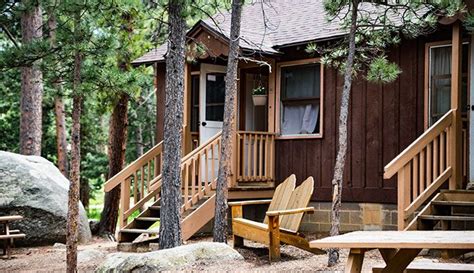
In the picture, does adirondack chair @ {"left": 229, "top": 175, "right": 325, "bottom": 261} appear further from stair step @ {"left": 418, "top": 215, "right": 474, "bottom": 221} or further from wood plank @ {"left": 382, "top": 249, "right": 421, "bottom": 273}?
wood plank @ {"left": 382, "top": 249, "right": 421, "bottom": 273}

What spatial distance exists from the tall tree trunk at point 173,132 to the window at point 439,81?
3.70 meters

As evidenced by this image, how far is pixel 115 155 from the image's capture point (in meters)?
13.4

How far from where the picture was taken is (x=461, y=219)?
8000mm

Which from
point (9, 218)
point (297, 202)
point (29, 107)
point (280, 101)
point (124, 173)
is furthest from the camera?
point (29, 107)

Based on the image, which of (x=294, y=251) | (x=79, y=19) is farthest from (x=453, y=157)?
(x=79, y=19)

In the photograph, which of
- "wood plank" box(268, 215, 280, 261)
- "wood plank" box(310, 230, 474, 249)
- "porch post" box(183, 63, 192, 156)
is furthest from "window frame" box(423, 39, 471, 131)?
"wood plank" box(310, 230, 474, 249)

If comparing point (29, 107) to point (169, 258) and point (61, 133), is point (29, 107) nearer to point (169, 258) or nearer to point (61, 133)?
point (61, 133)

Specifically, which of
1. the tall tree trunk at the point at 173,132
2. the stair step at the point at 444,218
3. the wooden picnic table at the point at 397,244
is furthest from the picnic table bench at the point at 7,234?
the wooden picnic table at the point at 397,244

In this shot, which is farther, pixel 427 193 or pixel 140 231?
pixel 140 231

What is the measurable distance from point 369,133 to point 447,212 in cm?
227

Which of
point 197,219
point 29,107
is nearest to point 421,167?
point 197,219

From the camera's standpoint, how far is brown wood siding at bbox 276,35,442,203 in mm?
10102

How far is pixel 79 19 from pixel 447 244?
5450mm

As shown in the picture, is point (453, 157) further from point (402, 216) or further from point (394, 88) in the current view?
point (394, 88)
